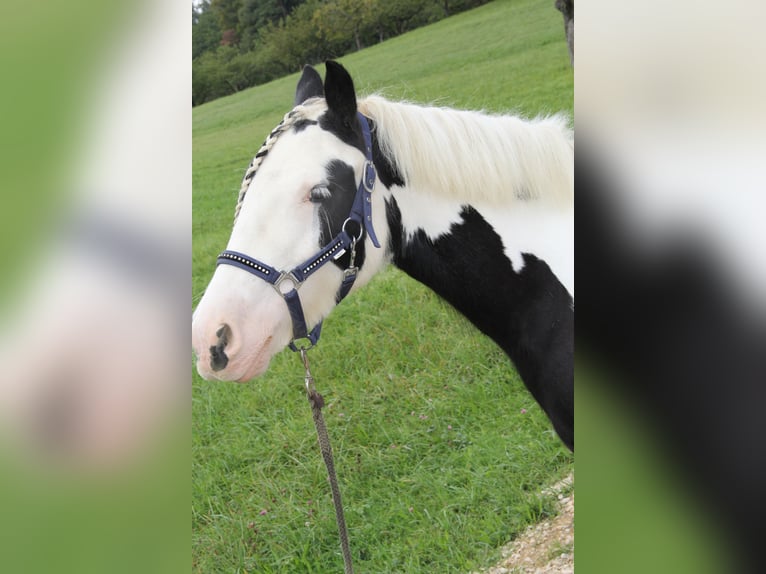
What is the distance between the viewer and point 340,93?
1.21 metres

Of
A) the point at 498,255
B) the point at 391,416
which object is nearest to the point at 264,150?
the point at 498,255

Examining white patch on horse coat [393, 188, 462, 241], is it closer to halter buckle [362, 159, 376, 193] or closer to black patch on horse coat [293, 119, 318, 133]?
halter buckle [362, 159, 376, 193]

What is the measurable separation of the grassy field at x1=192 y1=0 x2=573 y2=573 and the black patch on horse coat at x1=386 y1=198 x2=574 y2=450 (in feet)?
1.01

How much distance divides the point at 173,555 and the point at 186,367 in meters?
0.21

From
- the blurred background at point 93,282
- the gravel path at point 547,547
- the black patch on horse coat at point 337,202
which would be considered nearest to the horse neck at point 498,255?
the black patch on horse coat at point 337,202

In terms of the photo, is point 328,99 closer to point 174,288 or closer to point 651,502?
point 174,288

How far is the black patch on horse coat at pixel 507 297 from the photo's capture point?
122 centimetres

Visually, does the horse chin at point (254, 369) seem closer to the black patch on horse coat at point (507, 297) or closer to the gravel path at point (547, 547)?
the black patch on horse coat at point (507, 297)

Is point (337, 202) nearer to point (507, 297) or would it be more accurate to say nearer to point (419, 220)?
point (419, 220)

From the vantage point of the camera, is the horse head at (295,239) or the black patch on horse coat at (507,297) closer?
the horse head at (295,239)

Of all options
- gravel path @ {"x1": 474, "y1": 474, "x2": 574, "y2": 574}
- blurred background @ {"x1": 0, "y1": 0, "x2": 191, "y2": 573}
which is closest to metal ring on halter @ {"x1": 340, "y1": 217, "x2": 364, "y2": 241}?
blurred background @ {"x1": 0, "y1": 0, "x2": 191, "y2": 573}

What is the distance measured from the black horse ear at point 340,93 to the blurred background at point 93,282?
0.53m

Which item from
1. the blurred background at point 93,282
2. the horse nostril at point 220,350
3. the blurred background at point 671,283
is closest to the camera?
the blurred background at point 671,283

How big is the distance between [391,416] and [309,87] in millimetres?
1018
